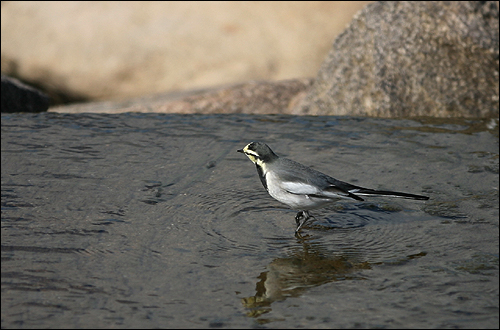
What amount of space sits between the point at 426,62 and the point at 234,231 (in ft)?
14.4

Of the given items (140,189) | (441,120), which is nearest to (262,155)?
(140,189)

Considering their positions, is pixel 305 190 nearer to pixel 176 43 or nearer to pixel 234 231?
pixel 234 231

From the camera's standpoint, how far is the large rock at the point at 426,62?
25.2 ft

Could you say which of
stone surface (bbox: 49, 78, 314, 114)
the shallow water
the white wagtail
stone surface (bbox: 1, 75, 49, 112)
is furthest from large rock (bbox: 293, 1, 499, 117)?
stone surface (bbox: 1, 75, 49, 112)

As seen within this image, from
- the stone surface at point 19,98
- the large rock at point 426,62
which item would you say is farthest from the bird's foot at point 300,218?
the stone surface at point 19,98

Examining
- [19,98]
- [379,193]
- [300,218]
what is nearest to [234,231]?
[300,218]

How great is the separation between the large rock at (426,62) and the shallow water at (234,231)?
0.96 meters

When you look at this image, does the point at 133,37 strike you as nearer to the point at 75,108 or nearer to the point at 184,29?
the point at 184,29

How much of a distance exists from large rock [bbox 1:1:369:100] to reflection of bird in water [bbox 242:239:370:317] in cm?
814

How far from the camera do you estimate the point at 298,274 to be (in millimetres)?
3797

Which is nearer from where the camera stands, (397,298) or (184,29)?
(397,298)

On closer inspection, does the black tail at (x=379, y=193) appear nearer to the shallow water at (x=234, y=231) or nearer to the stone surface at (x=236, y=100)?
the shallow water at (x=234, y=231)

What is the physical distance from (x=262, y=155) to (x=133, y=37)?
8.13 meters

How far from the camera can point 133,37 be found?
475 inches
